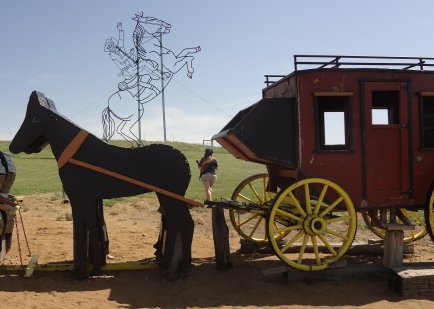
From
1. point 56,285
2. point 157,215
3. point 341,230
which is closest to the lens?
point 56,285

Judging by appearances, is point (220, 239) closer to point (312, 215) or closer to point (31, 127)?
point (312, 215)

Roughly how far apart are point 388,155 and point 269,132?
1.75 meters

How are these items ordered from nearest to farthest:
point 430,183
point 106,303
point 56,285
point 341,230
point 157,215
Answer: point 106,303 < point 56,285 < point 430,183 < point 341,230 < point 157,215

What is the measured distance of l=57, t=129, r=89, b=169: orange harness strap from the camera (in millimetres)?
6016

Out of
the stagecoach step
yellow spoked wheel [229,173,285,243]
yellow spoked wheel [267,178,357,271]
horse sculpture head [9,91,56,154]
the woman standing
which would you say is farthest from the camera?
the woman standing

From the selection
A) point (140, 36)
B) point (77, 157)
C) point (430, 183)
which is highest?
point (140, 36)

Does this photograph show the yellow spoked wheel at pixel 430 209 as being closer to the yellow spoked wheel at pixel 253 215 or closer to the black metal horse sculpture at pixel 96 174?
the yellow spoked wheel at pixel 253 215

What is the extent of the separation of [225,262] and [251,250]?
1.28m

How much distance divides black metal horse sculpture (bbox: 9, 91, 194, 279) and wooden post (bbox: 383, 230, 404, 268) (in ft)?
9.41

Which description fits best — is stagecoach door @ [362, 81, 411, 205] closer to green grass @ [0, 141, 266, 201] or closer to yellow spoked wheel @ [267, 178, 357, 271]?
yellow spoked wheel @ [267, 178, 357, 271]

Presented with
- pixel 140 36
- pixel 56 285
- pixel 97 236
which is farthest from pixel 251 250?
pixel 140 36

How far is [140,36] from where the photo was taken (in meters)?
11.4

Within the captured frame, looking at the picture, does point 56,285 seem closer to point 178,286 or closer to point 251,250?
point 178,286

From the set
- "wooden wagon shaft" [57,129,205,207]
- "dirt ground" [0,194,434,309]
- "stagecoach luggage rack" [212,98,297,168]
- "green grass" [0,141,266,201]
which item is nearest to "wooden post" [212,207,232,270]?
"dirt ground" [0,194,434,309]
